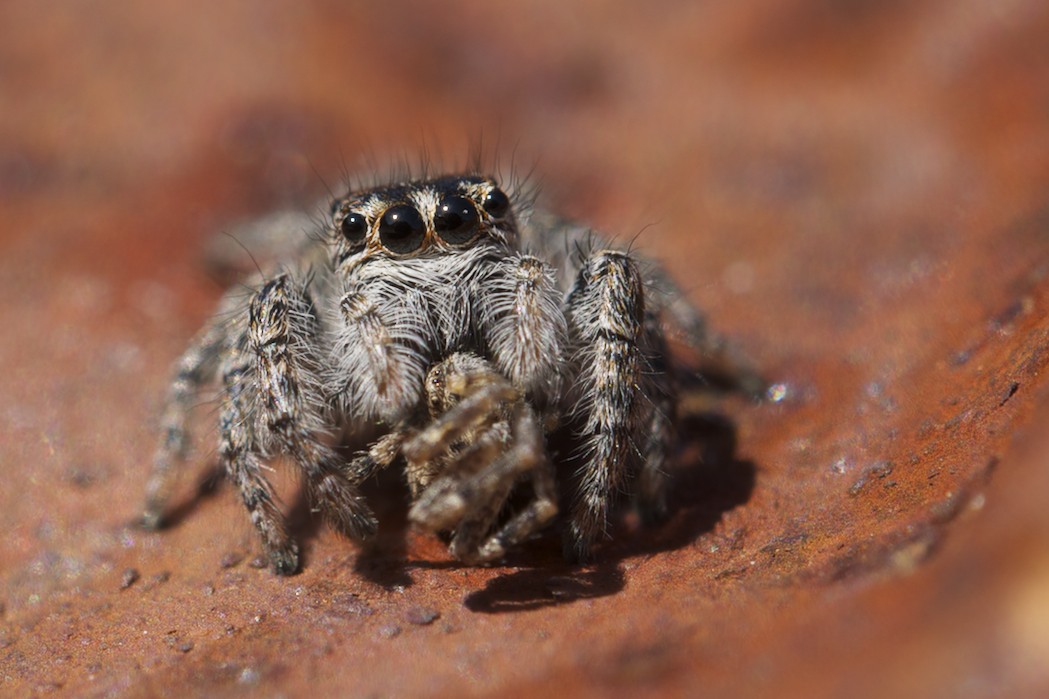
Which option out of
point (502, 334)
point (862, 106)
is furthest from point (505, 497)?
point (862, 106)

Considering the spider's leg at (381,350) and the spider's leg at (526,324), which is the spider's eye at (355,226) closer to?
the spider's leg at (381,350)

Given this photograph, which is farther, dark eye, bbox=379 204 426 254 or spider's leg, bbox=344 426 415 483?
dark eye, bbox=379 204 426 254

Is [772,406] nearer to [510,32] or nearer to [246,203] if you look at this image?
[246,203]

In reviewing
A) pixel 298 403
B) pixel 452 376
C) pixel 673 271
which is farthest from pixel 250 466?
pixel 673 271

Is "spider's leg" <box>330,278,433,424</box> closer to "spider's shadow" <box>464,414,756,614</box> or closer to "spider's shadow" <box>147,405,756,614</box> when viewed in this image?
"spider's shadow" <box>147,405,756,614</box>

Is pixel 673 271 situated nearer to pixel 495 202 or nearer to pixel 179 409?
pixel 495 202

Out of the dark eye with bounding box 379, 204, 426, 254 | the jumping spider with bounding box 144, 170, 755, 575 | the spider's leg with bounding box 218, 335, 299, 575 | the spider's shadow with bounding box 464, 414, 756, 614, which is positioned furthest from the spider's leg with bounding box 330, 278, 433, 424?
the spider's shadow with bounding box 464, 414, 756, 614
